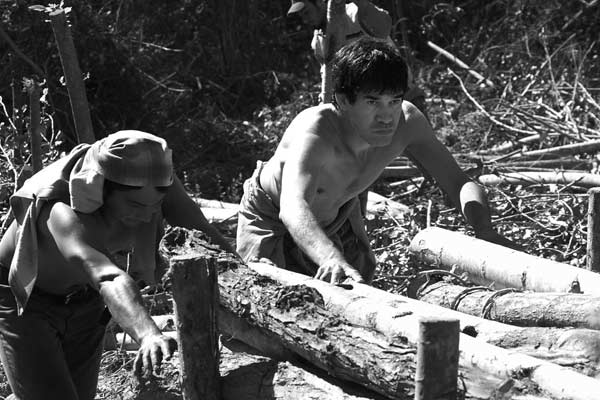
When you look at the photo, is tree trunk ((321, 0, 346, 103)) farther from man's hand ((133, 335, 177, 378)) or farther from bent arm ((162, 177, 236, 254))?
man's hand ((133, 335, 177, 378))

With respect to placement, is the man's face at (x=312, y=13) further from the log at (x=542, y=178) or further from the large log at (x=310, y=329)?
the large log at (x=310, y=329)

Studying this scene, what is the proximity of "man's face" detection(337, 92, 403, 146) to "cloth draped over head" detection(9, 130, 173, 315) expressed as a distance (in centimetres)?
84

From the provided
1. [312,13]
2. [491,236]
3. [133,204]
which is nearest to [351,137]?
[491,236]

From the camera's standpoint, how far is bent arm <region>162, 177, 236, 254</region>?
12.4ft

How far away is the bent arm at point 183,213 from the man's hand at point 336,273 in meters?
0.36

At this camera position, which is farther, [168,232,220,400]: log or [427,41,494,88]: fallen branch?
[427,41,494,88]: fallen branch

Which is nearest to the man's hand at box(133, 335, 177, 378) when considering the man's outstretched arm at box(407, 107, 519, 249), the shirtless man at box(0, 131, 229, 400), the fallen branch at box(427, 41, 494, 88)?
the shirtless man at box(0, 131, 229, 400)

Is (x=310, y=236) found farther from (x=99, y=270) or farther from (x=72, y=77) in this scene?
(x=72, y=77)

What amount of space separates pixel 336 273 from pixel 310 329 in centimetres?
40

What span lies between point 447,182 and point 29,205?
1.68 meters

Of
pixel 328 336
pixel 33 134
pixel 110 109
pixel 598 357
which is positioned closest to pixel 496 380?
pixel 598 357

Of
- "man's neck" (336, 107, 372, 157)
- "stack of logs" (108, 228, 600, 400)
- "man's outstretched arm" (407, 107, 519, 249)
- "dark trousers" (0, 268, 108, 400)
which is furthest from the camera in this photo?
"man's outstretched arm" (407, 107, 519, 249)

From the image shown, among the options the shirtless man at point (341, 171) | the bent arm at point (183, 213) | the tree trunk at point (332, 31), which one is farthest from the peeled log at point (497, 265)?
the bent arm at point (183, 213)

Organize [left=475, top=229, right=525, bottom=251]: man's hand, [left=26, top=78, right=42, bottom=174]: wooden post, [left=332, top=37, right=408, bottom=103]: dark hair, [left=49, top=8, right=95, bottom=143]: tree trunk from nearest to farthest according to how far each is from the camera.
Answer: [left=332, top=37, right=408, bottom=103]: dark hair < [left=475, top=229, right=525, bottom=251]: man's hand < [left=26, top=78, right=42, bottom=174]: wooden post < [left=49, top=8, right=95, bottom=143]: tree trunk
